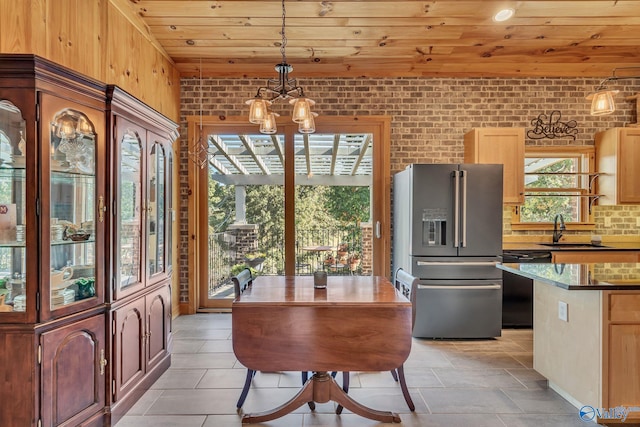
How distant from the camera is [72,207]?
1.92m

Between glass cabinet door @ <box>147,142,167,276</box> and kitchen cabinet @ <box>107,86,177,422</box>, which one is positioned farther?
glass cabinet door @ <box>147,142,167,276</box>

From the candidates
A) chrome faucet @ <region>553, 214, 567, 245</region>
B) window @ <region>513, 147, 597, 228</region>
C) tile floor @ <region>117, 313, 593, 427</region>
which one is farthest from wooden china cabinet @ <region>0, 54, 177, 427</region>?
chrome faucet @ <region>553, 214, 567, 245</region>

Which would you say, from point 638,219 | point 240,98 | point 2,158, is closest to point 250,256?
point 240,98

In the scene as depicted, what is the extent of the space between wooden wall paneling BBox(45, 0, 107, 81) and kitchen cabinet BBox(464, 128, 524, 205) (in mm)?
3536

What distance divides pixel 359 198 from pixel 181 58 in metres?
2.50

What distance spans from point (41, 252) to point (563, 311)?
115 inches

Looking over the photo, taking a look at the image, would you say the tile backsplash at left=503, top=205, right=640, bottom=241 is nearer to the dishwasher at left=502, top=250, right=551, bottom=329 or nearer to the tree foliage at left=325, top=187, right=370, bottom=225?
the dishwasher at left=502, top=250, right=551, bottom=329

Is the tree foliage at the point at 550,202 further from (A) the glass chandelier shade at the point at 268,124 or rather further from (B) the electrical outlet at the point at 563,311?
(A) the glass chandelier shade at the point at 268,124

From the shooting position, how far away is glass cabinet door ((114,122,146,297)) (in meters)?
2.11

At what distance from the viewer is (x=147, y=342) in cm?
242

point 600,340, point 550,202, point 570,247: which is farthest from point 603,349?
point 550,202

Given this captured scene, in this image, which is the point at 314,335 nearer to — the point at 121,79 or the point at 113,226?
the point at 113,226

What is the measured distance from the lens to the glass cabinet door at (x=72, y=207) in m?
1.77

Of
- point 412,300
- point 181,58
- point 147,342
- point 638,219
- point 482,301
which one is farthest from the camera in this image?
point 638,219
